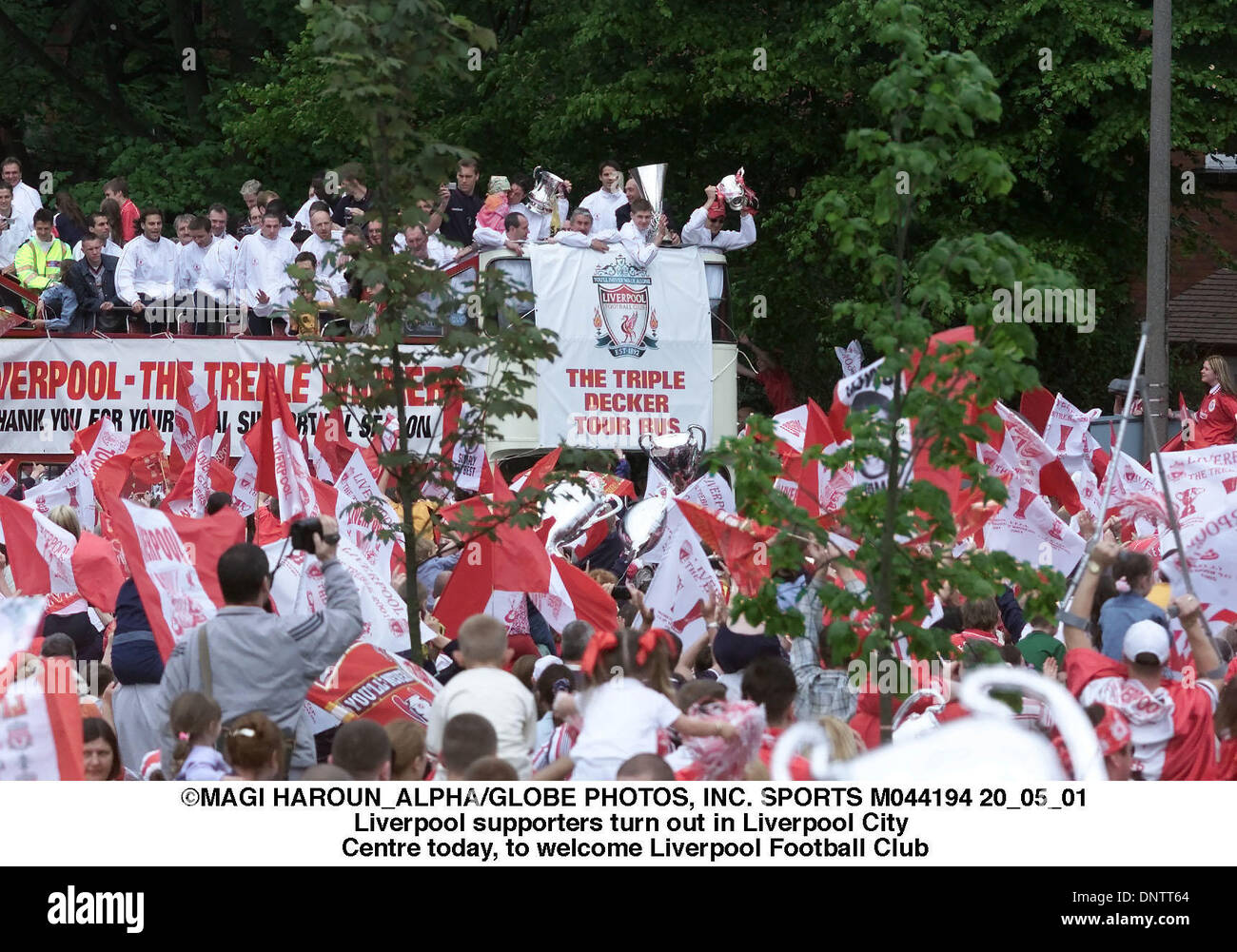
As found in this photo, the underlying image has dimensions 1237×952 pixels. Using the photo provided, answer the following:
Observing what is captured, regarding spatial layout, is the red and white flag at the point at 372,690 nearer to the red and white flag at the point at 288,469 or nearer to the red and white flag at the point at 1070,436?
the red and white flag at the point at 288,469

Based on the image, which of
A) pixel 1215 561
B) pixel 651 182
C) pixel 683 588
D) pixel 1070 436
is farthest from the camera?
pixel 651 182

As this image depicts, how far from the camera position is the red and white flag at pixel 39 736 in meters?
5.78

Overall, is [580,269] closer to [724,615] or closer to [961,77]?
[724,615]

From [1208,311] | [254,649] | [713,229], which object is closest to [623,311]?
[713,229]

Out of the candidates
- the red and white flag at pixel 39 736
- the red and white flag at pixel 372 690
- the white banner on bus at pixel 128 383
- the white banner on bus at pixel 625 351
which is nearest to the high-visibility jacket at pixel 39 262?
the white banner on bus at pixel 128 383

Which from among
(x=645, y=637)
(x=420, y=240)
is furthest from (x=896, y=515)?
(x=420, y=240)

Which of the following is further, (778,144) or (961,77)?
(778,144)

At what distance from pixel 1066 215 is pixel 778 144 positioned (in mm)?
3707

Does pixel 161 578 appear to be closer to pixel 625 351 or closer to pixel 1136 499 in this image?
pixel 1136 499

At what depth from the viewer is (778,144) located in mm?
24953

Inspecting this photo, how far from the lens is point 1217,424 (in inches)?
592

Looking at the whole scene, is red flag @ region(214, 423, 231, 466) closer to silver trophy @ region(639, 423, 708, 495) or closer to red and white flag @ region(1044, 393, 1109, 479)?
silver trophy @ region(639, 423, 708, 495)

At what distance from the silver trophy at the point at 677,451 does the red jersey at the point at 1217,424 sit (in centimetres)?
460

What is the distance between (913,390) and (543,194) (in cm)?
1269
